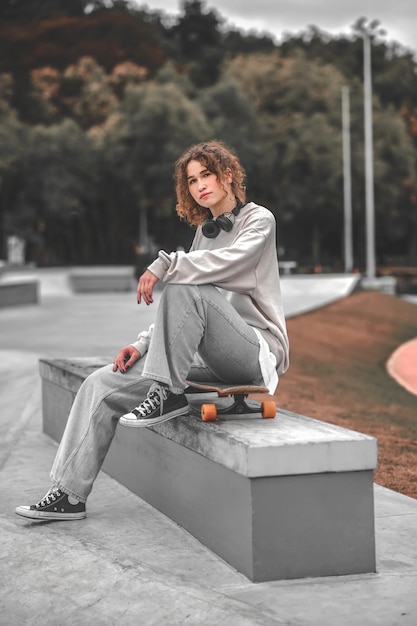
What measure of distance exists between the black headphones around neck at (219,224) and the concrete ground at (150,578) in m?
1.35

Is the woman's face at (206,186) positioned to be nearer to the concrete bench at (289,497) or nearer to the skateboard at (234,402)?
the skateboard at (234,402)

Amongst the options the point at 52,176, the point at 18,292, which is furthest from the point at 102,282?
the point at 52,176

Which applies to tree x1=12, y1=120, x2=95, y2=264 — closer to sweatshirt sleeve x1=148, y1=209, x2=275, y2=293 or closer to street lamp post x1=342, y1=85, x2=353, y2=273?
street lamp post x1=342, y1=85, x2=353, y2=273

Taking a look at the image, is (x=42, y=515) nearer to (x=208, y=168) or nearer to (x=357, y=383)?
(x=208, y=168)

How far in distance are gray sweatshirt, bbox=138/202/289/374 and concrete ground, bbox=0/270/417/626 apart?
870mm

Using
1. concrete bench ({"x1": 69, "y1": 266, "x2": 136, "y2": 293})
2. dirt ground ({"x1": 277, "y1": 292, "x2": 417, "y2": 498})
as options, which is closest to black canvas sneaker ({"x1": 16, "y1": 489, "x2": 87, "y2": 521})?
dirt ground ({"x1": 277, "y1": 292, "x2": 417, "y2": 498})

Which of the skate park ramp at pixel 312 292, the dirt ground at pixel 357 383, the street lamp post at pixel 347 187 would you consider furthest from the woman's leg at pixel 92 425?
the street lamp post at pixel 347 187

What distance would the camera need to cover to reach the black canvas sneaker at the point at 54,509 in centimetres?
434

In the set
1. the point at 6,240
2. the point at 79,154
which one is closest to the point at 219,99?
the point at 79,154

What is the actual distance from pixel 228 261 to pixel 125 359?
73 cm

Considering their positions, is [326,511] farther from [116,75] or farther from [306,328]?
[116,75]

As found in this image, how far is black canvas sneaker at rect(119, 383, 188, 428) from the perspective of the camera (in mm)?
4145

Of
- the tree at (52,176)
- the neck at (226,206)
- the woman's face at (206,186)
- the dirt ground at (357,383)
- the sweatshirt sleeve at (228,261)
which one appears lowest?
the dirt ground at (357,383)

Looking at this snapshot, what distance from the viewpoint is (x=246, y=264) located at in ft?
14.0
